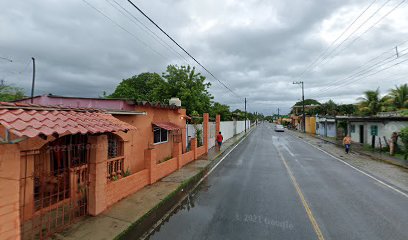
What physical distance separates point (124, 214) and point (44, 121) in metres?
3.21

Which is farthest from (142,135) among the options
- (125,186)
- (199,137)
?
(199,137)

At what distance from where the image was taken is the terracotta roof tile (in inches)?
135

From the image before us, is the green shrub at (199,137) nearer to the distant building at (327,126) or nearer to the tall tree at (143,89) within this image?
the tall tree at (143,89)

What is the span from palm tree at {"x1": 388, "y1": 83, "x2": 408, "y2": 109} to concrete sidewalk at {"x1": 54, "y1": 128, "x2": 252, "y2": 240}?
29.9 m

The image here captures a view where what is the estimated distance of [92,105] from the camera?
9312 millimetres

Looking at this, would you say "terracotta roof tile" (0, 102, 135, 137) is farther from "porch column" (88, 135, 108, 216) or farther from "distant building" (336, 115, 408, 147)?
"distant building" (336, 115, 408, 147)

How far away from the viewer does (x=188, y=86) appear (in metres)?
23.9

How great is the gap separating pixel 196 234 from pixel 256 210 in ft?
7.04

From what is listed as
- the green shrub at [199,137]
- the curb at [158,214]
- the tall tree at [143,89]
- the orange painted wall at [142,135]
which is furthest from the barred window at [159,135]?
the tall tree at [143,89]

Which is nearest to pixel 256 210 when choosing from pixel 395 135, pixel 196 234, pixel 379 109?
pixel 196 234

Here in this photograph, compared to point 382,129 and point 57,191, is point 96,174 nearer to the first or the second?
point 57,191

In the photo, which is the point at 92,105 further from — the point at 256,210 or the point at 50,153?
the point at 256,210

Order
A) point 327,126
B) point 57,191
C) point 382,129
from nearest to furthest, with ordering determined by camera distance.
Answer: point 57,191, point 382,129, point 327,126

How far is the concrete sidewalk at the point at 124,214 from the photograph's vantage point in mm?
4868
